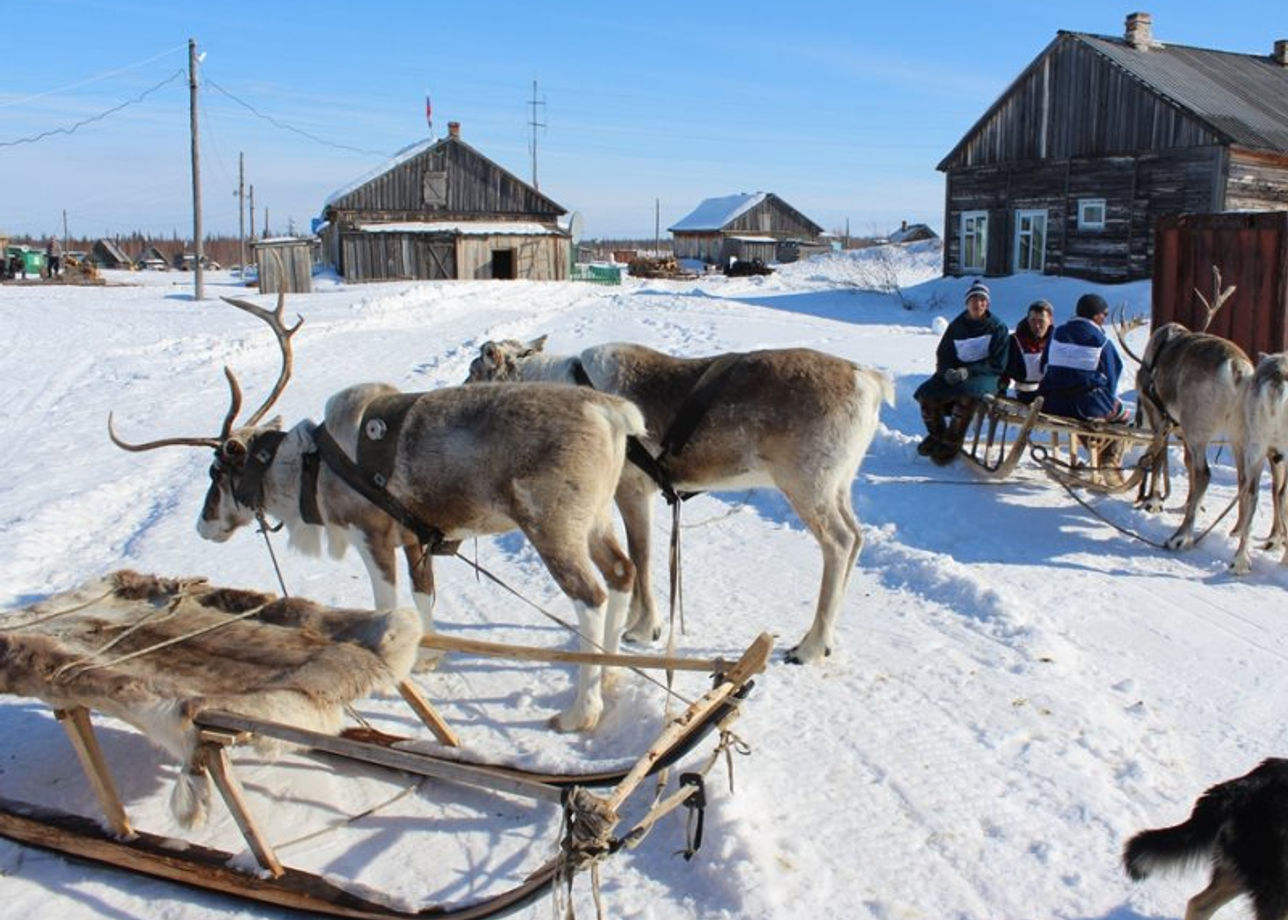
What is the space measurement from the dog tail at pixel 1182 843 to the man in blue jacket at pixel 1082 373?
21.9ft

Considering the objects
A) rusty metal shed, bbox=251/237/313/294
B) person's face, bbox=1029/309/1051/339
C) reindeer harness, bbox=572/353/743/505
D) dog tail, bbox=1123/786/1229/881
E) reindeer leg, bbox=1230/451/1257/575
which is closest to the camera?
dog tail, bbox=1123/786/1229/881

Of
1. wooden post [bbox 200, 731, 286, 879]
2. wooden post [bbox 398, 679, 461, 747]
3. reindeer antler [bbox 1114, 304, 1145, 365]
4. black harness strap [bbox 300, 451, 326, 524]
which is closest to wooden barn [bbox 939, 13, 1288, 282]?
reindeer antler [bbox 1114, 304, 1145, 365]

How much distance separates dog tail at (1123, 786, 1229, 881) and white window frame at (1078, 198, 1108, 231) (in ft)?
83.8

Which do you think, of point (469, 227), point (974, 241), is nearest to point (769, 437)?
point (974, 241)

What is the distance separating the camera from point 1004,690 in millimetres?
5031

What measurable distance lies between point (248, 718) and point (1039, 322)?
8.77 meters

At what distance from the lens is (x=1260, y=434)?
721cm

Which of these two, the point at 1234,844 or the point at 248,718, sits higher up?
the point at 248,718

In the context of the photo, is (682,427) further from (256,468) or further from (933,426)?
(933,426)

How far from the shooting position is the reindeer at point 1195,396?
301 inches

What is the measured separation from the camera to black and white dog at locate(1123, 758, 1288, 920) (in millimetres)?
2977

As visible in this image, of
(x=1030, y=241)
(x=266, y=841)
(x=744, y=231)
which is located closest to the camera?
(x=266, y=841)

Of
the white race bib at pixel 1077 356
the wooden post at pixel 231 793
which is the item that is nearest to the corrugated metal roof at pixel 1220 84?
the white race bib at pixel 1077 356

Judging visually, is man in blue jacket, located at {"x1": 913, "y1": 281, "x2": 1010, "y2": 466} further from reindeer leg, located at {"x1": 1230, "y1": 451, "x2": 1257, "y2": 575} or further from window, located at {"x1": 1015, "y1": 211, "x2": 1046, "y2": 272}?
window, located at {"x1": 1015, "y1": 211, "x2": 1046, "y2": 272}
